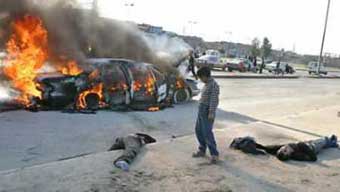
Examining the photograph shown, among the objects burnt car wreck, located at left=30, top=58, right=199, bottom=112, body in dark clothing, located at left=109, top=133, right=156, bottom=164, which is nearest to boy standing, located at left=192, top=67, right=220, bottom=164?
body in dark clothing, located at left=109, top=133, right=156, bottom=164

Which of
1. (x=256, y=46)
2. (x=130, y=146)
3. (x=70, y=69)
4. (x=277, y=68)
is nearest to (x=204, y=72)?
(x=130, y=146)

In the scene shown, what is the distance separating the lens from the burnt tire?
12.4 meters

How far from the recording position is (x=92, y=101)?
41.0ft

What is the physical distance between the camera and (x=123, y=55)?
719 inches

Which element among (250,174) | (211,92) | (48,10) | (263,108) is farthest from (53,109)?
(263,108)

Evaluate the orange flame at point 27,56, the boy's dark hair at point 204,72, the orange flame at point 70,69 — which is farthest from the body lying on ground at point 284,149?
the orange flame at point 27,56

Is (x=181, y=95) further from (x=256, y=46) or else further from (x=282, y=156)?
(x=256, y=46)

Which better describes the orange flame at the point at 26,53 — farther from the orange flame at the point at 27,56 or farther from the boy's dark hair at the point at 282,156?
the boy's dark hair at the point at 282,156

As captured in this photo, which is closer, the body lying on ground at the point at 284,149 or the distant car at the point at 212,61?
the body lying on ground at the point at 284,149

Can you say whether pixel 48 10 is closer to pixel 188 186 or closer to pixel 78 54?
pixel 78 54

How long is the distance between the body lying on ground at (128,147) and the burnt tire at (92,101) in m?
4.25

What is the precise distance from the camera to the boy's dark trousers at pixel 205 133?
7.34 metres

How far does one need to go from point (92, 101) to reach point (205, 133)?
567cm

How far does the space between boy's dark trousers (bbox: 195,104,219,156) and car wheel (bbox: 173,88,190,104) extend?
7.79 meters
